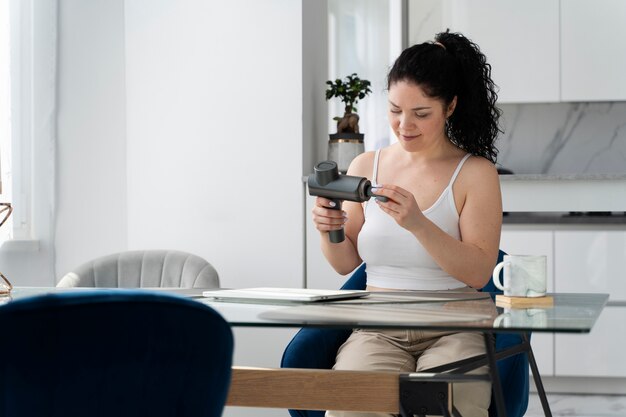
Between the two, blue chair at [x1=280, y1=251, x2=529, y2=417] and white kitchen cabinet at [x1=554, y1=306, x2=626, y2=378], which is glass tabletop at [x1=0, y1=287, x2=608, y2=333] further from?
white kitchen cabinet at [x1=554, y1=306, x2=626, y2=378]

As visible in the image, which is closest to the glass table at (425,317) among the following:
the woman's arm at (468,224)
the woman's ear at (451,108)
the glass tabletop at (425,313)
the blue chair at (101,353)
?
the glass tabletop at (425,313)

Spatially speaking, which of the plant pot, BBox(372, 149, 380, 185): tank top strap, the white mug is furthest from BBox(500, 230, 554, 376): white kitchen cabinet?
the white mug

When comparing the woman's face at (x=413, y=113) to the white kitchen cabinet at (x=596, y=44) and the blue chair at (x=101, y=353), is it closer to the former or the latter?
the blue chair at (x=101, y=353)

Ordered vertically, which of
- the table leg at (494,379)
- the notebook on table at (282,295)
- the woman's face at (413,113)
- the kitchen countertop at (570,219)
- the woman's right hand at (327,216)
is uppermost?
the woman's face at (413,113)

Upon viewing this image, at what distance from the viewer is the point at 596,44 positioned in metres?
4.18

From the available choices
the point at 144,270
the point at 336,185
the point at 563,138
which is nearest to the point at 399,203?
the point at 336,185

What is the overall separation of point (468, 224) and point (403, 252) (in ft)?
0.56

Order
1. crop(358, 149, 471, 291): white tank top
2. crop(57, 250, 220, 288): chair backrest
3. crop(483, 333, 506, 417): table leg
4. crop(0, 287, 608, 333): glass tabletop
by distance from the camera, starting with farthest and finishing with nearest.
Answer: crop(57, 250, 220, 288): chair backrest
crop(358, 149, 471, 291): white tank top
crop(483, 333, 506, 417): table leg
crop(0, 287, 608, 333): glass tabletop

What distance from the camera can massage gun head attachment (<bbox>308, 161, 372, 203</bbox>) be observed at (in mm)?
1929

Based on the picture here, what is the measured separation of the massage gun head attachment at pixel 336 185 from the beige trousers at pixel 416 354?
0.34 m

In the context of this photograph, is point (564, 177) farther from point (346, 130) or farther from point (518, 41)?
point (346, 130)

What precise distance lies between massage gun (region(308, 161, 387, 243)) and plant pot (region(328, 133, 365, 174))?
192 cm

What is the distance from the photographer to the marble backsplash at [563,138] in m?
4.58

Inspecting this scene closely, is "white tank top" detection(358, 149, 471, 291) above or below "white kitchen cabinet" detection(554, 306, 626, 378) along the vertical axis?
above
